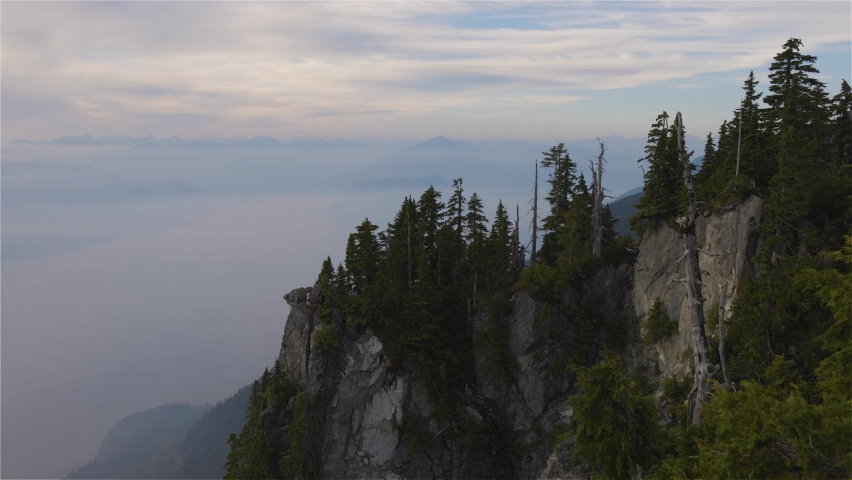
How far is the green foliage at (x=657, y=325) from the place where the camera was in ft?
114

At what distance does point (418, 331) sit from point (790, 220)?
27040 millimetres

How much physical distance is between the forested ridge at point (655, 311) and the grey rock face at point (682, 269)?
80cm

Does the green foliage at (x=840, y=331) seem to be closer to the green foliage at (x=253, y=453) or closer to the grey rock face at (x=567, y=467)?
the grey rock face at (x=567, y=467)

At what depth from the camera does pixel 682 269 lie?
33.6 meters

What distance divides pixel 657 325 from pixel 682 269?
470cm

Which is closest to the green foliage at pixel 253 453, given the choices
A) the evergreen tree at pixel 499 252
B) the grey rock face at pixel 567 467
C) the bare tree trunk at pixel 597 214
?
the evergreen tree at pixel 499 252

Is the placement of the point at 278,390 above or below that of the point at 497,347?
below

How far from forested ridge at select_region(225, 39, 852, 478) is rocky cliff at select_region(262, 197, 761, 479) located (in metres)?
0.48

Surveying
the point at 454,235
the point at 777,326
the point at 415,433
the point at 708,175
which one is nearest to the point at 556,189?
the point at 454,235

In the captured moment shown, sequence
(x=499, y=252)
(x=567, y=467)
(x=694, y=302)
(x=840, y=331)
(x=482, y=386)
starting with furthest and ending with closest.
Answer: (x=499, y=252), (x=482, y=386), (x=567, y=467), (x=694, y=302), (x=840, y=331)

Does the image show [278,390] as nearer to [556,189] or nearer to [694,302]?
[556,189]

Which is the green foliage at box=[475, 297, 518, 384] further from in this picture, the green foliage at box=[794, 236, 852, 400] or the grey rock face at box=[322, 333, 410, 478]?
the green foliage at box=[794, 236, 852, 400]

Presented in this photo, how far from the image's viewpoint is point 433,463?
40.2 metres

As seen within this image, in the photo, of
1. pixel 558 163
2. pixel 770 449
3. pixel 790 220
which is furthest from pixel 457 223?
pixel 770 449
